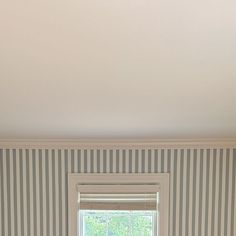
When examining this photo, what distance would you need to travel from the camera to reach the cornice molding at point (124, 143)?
409 centimetres

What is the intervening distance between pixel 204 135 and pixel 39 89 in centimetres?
204

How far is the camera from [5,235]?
436 cm

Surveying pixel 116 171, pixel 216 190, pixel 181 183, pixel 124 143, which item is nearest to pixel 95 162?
pixel 116 171

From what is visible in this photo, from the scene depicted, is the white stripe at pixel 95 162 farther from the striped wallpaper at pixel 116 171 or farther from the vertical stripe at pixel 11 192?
the vertical stripe at pixel 11 192

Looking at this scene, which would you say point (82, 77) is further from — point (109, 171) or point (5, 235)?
point (5, 235)

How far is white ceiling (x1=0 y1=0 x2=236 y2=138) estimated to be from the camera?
1508 mm

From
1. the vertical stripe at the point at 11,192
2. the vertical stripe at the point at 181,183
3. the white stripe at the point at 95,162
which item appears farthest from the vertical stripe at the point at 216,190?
the vertical stripe at the point at 11,192

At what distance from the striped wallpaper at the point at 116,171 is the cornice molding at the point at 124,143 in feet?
0.24

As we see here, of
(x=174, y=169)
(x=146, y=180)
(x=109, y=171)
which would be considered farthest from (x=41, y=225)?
(x=174, y=169)

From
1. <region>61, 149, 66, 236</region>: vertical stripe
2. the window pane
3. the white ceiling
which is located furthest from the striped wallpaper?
the white ceiling

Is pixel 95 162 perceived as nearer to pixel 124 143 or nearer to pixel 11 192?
pixel 124 143

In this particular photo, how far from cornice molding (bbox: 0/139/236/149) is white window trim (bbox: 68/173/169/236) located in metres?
0.33

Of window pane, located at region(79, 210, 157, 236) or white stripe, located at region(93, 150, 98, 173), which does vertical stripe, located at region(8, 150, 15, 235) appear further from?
white stripe, located at region(93, 150, 98, 173)

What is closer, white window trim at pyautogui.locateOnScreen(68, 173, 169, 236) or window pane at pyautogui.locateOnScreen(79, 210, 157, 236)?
white window trim at pyautogui.locateOnScreen(68, 173, 169, 236)
